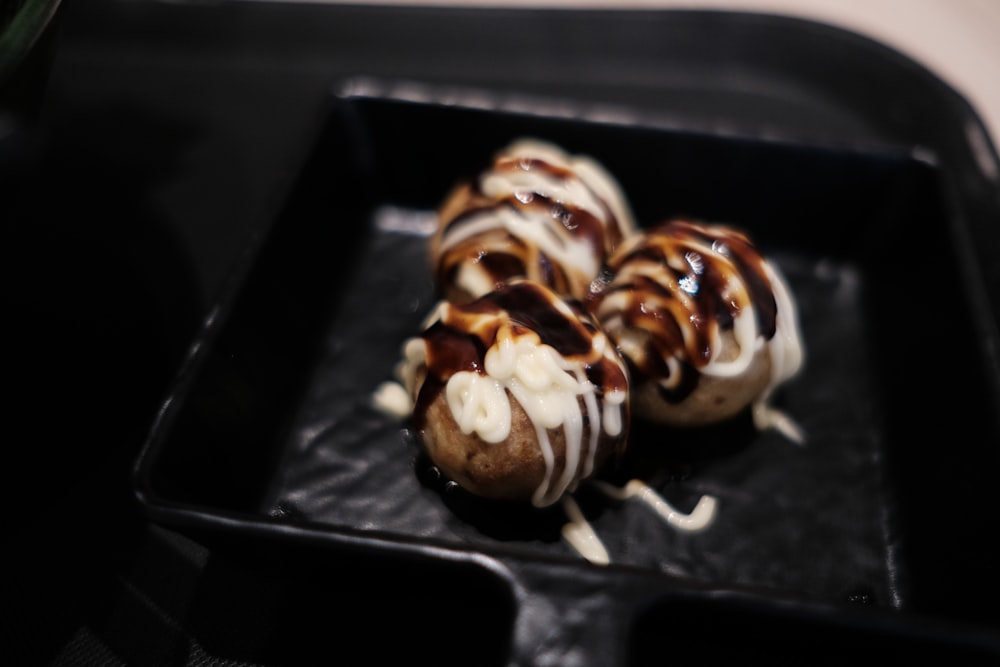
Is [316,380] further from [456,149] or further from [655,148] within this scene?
[655,148]

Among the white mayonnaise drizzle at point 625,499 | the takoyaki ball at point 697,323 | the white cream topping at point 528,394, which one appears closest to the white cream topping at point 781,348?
the takoyaki ball at point 697,323

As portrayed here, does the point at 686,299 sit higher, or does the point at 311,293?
the point at 686,299

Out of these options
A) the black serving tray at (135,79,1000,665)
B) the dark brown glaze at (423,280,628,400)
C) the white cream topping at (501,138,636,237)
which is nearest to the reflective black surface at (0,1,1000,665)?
the black serving tray at (135,79,1000,665)

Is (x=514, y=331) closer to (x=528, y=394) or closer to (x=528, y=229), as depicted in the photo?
(x=528, y=394)

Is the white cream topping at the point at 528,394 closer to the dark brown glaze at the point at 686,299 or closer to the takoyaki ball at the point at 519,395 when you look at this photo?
the takoyaki ball at the point at 519,395

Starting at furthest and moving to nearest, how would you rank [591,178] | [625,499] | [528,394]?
[591,178], [625,499], [528,394]

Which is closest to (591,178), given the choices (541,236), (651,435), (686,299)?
(541,236)

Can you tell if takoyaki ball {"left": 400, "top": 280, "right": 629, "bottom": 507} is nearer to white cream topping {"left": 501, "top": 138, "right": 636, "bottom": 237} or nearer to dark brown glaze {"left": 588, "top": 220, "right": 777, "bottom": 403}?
dark brown glaze {"left": 588, "top": 220, "right": 777, "bottom": 403}

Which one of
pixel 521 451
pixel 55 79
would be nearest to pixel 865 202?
pixel 521 451
